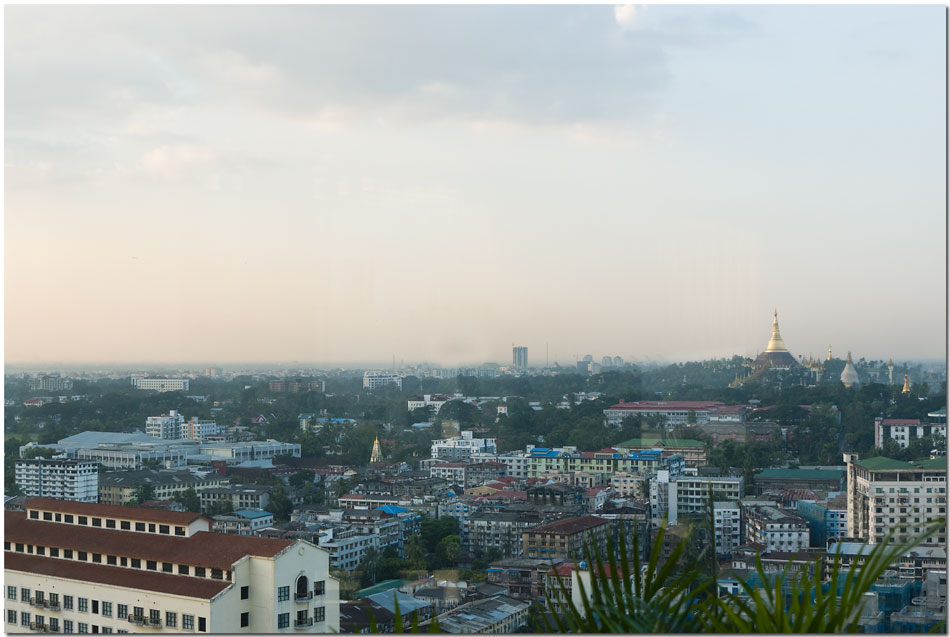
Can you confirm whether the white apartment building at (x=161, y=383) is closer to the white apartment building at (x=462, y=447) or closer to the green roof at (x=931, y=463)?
the white apartment building at (x=462, y=447)

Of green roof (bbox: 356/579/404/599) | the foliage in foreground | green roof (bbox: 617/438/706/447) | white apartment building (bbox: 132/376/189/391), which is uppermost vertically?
white apartment building (bbox: 132/376/189/391)

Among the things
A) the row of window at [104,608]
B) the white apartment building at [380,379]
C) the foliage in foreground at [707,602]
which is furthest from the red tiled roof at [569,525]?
the foliage in foreground at [707,602]

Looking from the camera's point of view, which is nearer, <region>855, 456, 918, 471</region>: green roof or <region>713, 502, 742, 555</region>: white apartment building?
<region>713, 502, 742, 555</region>: white apartment building

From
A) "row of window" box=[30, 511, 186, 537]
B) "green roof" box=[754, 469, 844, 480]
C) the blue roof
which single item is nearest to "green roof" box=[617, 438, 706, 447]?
"green roof" box=[754, 469, 844, 480]

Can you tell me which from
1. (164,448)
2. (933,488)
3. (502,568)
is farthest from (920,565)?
(164,448)

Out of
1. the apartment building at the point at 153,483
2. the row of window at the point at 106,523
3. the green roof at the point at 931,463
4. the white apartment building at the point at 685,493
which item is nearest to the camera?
the row of window at the point at 106,523

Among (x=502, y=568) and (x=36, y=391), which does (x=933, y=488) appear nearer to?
(x=502, y=568)

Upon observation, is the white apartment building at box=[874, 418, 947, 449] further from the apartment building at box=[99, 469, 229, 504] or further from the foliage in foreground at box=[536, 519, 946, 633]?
the foliage in foreground at box=[536, 519, 946, 633]
